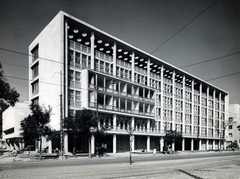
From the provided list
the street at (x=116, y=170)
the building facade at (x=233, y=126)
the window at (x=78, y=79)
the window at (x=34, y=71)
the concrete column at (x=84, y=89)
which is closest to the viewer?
the street at (x=116, y=170)

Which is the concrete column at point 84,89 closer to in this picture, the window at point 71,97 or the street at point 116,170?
the window at point 71,97

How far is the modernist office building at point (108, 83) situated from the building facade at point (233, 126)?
33857mm

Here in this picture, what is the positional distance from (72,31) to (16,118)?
2213 cm

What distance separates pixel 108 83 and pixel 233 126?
225 feet

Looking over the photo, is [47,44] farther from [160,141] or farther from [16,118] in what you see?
[160,141]

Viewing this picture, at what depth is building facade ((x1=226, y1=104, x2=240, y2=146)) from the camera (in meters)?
90.2

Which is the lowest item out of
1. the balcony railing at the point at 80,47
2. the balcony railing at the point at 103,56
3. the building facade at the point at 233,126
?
the building facade at the point at 233,126

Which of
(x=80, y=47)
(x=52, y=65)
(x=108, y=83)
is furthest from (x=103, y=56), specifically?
(x=52, y=65)

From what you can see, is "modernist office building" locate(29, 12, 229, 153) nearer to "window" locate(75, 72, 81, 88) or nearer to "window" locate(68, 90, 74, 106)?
"window" locate(68, 90, 74, 106)

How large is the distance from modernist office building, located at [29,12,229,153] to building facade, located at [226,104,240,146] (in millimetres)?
33857

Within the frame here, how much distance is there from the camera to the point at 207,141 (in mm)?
73562

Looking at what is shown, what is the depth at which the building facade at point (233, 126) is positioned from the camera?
90188mm

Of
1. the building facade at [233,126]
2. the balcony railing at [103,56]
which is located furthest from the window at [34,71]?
the building facade at [233,126]

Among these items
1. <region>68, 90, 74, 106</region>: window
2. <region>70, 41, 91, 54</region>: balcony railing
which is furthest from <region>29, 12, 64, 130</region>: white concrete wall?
<region>70, 41, 91, 54</region>: balcony railing
